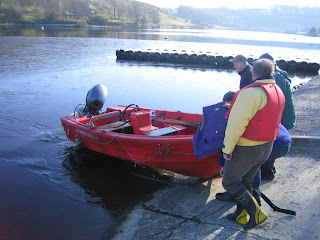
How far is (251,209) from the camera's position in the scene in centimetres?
384

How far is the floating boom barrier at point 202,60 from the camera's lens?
24359 millimetres

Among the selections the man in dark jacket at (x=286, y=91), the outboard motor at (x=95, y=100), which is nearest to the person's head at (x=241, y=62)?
the man in dark jacket at (x=286, y=91)

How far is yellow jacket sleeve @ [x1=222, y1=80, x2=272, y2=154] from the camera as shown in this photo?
3285 millimetres

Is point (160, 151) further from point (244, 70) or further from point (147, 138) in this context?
point (244, 70)

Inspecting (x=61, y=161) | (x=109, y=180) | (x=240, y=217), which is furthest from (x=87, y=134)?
(x=240, y=217)

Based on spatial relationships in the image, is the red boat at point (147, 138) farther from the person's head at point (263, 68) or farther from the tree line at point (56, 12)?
the tree line at point (56, 12)

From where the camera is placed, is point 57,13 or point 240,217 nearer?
point 240,217

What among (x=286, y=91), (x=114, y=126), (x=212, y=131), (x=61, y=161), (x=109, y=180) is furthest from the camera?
(x=61, y=161)

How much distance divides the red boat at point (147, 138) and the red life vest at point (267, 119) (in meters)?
1.72

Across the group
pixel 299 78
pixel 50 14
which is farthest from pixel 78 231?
pixel 50 14

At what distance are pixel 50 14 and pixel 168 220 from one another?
10786 centimetres

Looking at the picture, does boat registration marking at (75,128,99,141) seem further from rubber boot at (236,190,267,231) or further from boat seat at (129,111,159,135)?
rubber boot at (236,190,267,231)

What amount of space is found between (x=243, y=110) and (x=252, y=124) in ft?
0.70

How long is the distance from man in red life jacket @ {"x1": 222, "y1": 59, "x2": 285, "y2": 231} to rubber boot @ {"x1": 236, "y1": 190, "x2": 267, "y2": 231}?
0.56 feet
